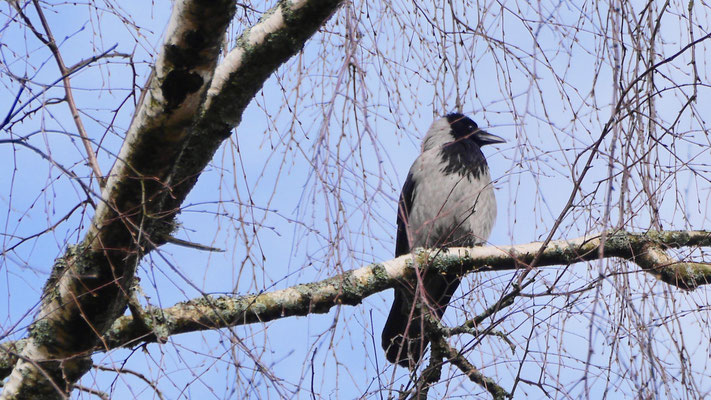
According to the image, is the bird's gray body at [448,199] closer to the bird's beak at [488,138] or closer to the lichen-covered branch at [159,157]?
the bird's beak at [488,138]

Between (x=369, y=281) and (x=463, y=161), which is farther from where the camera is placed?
(x=463, y=161)

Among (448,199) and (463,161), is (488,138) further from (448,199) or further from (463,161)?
(448,199)

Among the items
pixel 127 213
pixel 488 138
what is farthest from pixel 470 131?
pixel 127 213

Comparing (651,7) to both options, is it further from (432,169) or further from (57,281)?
(432,169)

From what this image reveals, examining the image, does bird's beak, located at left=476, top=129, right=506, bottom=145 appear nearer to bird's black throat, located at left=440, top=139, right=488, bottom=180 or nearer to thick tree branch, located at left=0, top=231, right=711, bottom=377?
bird's black throat, located at left=440, top=139, right=488, bottom=180

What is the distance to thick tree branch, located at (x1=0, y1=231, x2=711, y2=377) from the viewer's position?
329 centimetres

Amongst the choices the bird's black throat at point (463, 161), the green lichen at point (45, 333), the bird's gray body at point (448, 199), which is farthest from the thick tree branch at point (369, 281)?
the bird's black throat at point (463, 161)

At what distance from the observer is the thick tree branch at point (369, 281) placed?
3.29 m

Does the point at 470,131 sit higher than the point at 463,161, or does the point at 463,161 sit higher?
the point at 470,131

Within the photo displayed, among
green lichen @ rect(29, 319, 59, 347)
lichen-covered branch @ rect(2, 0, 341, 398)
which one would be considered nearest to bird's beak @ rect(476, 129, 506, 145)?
lichen-covered branch @ rect(2, 0, 341, 398)

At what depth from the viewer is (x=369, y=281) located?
370cm

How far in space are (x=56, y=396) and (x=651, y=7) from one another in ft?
8.42

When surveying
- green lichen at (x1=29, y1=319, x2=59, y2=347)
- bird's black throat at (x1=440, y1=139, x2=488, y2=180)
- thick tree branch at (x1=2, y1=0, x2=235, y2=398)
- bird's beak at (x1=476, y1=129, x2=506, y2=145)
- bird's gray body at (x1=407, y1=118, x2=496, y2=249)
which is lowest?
green lichen at (x1=29, y1=319, x2=59, y2=347)

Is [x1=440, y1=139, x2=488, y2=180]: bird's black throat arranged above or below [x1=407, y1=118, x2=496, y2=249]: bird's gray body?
above
